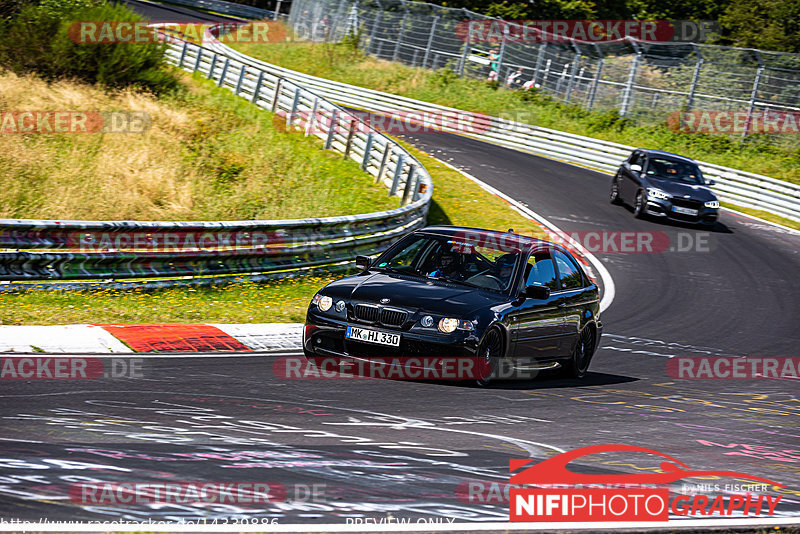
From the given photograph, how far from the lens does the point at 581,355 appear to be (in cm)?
1070

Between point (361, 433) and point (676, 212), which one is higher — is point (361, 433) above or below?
below

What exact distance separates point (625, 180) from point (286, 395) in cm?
1914

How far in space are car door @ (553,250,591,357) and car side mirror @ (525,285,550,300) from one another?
926 millimetres

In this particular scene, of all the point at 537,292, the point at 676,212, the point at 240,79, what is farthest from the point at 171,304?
the point at 240,79

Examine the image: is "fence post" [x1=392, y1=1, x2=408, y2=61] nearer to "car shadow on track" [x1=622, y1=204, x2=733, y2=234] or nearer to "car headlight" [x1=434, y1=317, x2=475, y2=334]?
"car shadow on track" [x1=622, y1=204, x2=733, y2=234]

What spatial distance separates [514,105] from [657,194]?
56.3ft

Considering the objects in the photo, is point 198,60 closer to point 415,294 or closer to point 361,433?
point 415,294

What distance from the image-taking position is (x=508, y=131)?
1395 inches

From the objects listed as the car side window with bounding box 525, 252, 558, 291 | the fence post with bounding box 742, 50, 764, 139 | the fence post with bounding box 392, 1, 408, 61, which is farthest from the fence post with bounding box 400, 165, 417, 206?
the fence post with bounding box 392, 1, 408, 61

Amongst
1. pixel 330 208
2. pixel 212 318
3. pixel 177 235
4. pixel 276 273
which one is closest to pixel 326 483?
pixel 212 318

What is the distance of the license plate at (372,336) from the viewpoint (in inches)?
343

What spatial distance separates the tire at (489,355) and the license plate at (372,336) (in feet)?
2.52

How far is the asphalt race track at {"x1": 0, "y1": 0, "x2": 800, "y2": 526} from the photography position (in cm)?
510

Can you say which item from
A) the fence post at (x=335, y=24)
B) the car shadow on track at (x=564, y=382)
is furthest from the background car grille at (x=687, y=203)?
the fence post at (x=335, y=24)
